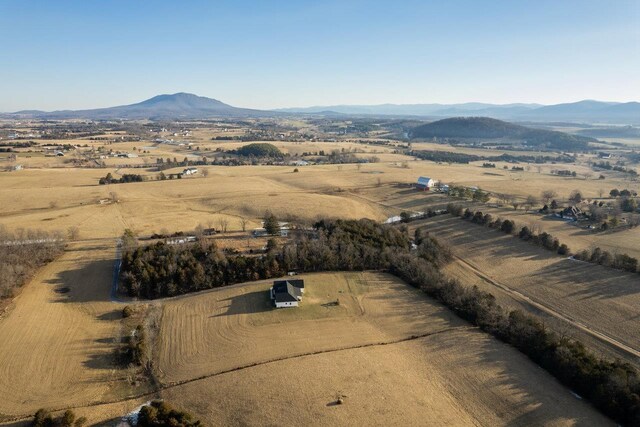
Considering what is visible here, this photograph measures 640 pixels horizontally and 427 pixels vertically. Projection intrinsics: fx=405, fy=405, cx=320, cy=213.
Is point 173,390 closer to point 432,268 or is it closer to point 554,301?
point 432,268

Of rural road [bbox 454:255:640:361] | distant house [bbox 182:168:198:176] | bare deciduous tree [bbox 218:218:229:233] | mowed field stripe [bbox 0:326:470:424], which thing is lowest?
rural road [bbox 454:255:640:361]

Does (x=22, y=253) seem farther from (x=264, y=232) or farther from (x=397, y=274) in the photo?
(x=397, y=274)

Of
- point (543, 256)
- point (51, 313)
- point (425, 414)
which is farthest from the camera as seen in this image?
point (543, 256)

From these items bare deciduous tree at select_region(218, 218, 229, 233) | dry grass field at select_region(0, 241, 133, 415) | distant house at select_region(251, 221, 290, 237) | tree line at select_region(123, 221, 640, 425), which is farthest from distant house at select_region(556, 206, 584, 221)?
dry grass field at select_region(0, 241, 133, 415)

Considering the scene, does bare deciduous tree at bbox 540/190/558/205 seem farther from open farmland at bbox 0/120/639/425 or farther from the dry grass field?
the dry grass field

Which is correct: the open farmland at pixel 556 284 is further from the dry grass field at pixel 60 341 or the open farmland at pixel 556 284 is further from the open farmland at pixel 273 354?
the dry grass field at pixel 60 341

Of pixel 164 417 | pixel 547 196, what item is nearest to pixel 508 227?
pixel 547 196

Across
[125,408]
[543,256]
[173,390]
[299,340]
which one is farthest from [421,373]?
[543,256]
